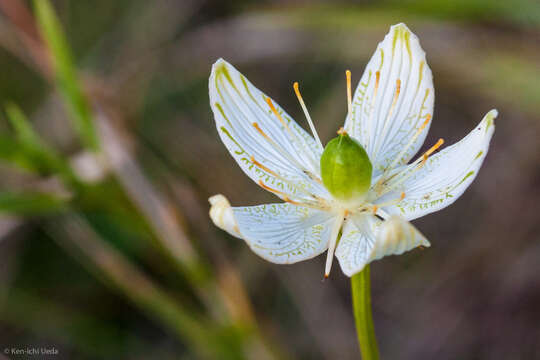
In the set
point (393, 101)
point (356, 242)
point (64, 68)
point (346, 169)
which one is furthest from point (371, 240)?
point (64, 68)

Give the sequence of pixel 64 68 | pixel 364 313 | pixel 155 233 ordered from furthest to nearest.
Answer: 1. pixel 155 233
2. pixel 64 68
3. pixel 364 313

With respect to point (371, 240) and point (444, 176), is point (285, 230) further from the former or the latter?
point (444, 176)

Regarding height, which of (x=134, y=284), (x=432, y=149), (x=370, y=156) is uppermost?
(x=134, y=284)

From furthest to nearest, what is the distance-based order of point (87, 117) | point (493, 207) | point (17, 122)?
point (493, 207)
point (87, 117)
point (17, 122)

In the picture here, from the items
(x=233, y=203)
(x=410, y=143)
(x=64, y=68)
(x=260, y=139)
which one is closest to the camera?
(x=410, y=143)

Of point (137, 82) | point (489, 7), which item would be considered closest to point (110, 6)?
point (137, 82)

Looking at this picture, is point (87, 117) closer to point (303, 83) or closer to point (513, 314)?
point (303, 83)

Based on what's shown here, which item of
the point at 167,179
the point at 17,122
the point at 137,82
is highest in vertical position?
the point at 137,82

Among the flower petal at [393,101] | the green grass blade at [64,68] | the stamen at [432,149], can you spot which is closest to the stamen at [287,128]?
the flower petal at [393,101]
